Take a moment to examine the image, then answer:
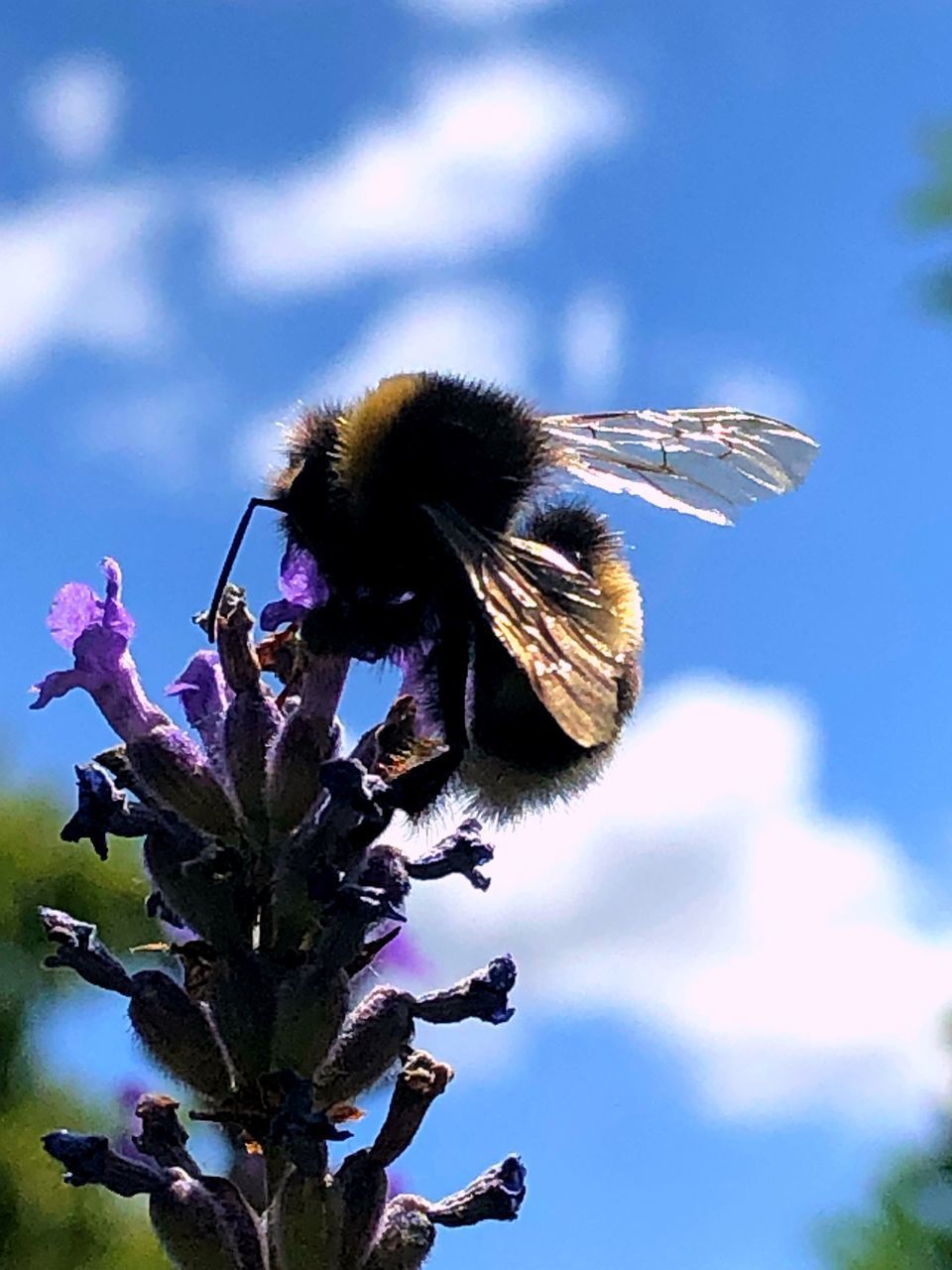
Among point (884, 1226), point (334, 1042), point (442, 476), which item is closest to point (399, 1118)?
point (334, 1042)

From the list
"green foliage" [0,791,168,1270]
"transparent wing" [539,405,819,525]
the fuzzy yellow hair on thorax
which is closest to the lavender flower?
the fuzzy yellow hair on thorax

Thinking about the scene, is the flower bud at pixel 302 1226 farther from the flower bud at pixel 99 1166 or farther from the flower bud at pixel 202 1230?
the flower bud at pixel 99 1166

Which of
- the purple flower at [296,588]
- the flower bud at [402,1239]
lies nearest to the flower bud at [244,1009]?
the flower bud at [402,1239]

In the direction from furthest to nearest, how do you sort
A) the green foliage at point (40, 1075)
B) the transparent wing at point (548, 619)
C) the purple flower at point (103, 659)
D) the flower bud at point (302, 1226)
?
1. the green foliage at point (40, 1075)
2. the purple flower at point (103, 659)
3. the flower bud at point (302, 1226)
4. the transparent wing at point (548, 619)

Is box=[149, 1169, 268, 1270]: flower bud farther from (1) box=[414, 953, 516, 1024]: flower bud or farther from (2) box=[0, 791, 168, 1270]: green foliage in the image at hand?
(2) box=[0, 791, 168, 1270]: green foliage

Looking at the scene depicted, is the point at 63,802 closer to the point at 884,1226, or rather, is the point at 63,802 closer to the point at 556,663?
the point at 884,1226

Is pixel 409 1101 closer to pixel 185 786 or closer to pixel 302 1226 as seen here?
pixel 302 1226

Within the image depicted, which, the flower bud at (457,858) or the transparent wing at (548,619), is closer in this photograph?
the transparent wing at (548,619)

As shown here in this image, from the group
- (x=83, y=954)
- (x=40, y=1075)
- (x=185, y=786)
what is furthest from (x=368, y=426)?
(x=40, y=1075)
